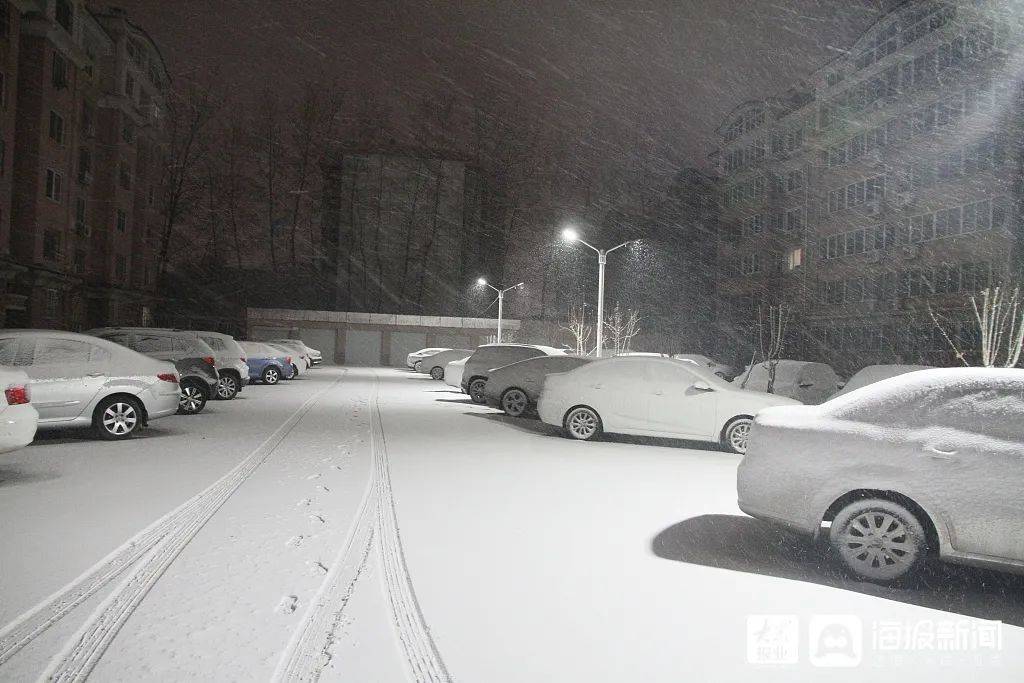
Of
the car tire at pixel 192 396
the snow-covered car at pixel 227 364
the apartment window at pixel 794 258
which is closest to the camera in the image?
the car tire at pixel 192 396

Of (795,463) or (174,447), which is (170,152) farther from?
(795,463)

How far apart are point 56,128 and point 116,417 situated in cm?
3317

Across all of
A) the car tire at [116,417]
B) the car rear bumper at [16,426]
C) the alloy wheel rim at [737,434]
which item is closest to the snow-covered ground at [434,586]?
the car rear bumper at [16,426]

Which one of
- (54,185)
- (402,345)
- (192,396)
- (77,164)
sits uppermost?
(77,164)

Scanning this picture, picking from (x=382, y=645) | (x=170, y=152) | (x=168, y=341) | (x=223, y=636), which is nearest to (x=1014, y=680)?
(x=382, y=645)

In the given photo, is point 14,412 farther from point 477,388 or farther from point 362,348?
point 362,348

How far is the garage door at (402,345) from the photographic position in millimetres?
64062

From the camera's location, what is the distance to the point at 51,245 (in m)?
39.7

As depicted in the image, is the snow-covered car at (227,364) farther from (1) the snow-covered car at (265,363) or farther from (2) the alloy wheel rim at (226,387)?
(1) the snow-covered car at (265,363)

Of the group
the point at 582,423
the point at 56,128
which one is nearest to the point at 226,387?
the point at 582,423

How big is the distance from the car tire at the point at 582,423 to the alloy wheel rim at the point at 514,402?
4.59 meters

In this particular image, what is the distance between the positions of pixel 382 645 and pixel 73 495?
554 cm

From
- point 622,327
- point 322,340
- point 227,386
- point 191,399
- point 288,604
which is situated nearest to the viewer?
point 288,604

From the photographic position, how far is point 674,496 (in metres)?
9.38
